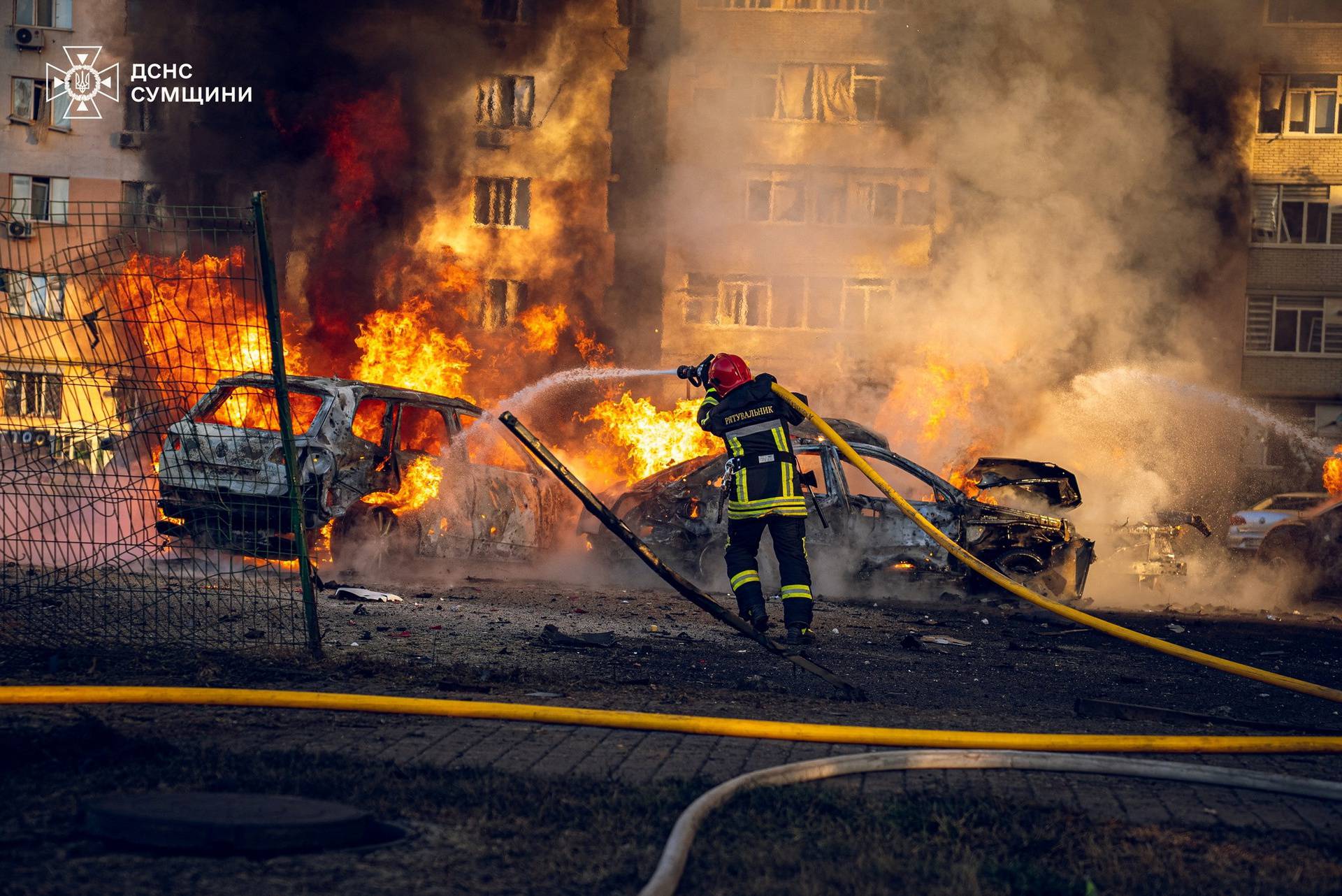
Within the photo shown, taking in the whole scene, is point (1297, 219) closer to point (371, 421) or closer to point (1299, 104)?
point (1299, 104)

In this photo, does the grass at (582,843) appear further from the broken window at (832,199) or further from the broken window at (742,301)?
the broken window at (832,199)

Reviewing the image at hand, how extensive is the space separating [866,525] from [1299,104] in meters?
28.6

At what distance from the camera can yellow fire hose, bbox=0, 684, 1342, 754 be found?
4793mm

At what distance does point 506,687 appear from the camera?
5.85 metres

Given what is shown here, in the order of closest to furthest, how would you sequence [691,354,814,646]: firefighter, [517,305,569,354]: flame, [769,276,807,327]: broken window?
[691,354,814,646]: firefighter → [517,305,569,354]: flame → [769,276,807,327]: broken window

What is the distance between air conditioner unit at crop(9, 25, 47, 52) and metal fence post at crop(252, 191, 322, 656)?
3640 cm

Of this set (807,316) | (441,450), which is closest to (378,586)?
(441,450)

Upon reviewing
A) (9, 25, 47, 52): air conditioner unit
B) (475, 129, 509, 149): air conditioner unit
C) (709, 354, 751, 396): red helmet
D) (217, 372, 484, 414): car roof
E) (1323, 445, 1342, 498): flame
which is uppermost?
(9, 25, 47, 52): air conditioner unit

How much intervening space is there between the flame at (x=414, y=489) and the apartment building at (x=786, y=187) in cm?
2140

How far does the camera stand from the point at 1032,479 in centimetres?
1304

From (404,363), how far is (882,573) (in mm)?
12071

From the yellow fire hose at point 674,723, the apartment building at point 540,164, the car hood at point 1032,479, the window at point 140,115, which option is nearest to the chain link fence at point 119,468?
the yellow fire hose at point 674,723

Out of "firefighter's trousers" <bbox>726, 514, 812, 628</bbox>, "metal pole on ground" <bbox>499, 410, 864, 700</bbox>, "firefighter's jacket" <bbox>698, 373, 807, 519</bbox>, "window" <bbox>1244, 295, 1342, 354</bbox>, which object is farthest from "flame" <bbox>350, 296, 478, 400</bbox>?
"window" <bbox>1244, 295, 1342, 354</bbox>

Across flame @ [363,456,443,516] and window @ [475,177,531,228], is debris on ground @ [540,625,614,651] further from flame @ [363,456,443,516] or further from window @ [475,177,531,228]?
window @ [475,177,531,228]
